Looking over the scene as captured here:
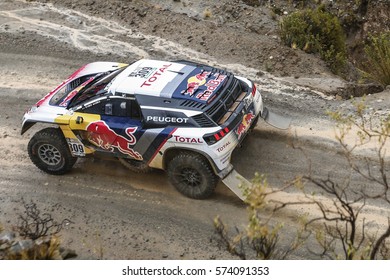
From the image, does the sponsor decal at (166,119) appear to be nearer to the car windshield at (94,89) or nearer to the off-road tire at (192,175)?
Answer: the off-road tire at (192,175)

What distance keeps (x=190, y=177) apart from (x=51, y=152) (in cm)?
274

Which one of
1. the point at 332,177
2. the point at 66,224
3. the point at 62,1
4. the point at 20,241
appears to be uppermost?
the point at 62,1

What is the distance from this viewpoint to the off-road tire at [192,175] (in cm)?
842

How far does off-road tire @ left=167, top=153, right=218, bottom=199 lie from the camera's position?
27.6 ft

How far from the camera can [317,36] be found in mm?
13492

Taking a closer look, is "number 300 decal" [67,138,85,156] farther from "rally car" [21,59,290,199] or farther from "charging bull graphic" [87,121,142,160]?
"charging bull graphic" [87,121,142,160]

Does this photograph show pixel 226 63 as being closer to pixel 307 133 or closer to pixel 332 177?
pixel 307 133

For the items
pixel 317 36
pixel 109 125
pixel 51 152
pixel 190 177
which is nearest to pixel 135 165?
pixel 109 125

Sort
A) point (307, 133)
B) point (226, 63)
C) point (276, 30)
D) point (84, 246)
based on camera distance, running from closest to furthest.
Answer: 1. point (84, 246)
2. point (307, 133)
3. point (226, 63)
4. point (276, 30)

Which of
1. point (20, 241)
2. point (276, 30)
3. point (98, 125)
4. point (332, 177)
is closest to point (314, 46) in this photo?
point (276, 30)

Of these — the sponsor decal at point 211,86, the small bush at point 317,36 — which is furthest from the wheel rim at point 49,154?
the small bush at point 317,36

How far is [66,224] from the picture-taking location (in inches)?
343

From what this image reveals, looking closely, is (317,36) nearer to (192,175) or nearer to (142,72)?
(142,72)

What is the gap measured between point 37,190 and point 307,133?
17.7 feet
